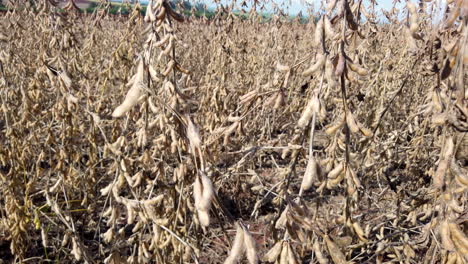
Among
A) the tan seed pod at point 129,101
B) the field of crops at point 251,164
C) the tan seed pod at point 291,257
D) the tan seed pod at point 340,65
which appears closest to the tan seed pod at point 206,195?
the field of crops at point 251,164

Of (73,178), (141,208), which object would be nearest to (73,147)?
(73,178)

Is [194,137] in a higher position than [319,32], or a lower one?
lower

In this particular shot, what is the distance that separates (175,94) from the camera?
1.44 meters

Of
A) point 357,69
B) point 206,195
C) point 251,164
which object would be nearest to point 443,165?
point 357,69

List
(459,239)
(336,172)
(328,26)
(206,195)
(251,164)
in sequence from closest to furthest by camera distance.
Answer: (206,195) < (459,239) < (328,26) < (336,172) < (251,164)

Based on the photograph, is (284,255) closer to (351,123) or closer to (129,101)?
(351,123)

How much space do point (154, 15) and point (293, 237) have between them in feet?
2.70

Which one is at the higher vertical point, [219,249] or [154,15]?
[154,15]

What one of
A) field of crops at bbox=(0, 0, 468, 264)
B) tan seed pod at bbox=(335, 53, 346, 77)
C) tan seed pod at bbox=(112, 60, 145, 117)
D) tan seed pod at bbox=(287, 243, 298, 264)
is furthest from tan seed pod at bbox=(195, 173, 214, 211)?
tan seed pod at bbox=(335, 53, 346, 77)

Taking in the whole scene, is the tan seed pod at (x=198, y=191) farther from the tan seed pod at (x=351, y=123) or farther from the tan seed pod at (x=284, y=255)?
the tan seed pod at (x=351, y=123)

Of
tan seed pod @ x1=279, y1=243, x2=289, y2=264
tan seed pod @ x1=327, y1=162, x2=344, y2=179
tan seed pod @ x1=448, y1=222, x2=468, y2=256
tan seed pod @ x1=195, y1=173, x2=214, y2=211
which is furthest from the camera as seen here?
tan seed pod @ x1=327, y1=162, x2=344, y2=179

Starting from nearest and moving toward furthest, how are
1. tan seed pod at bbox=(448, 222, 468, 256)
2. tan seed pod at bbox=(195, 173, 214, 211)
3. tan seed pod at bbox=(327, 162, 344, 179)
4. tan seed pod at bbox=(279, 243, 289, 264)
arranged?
tan seed pod at bbox=(195, 173, 214, 211) → tan seed pod at bbox=(448, 222, 468, 256) → tan seed pod at bbox=(279, 243, 289, 264) → tan seed pod at bbox=(327, 162, 344, 179)

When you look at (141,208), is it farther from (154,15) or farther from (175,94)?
(154,15)

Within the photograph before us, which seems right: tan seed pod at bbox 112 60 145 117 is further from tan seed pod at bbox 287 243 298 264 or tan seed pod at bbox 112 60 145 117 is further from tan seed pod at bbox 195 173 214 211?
tan seed pod at bbox 287 243 298 264
